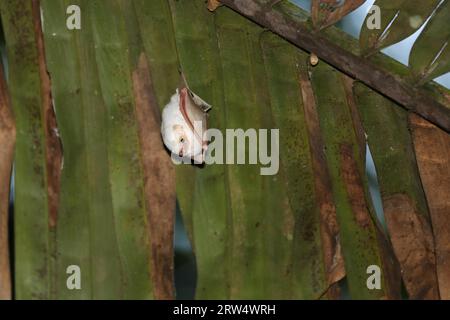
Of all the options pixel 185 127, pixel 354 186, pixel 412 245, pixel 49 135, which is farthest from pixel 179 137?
pixel 412 245

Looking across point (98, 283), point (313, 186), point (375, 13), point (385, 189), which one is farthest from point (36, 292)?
point (375, 13)

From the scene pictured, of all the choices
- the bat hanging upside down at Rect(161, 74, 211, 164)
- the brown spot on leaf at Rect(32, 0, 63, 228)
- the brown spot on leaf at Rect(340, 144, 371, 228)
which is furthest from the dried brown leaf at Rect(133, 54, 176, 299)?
the brown spot on leaf at Rect(340, 144, 371, 228)

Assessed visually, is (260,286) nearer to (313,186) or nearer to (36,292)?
(313,186)

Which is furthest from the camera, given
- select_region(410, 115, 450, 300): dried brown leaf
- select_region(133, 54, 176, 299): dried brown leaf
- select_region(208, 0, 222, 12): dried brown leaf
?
select_region(208, 0, 222, 12): dried brown leaf

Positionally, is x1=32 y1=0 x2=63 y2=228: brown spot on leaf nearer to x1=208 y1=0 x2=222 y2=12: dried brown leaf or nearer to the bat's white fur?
the bat's white fur

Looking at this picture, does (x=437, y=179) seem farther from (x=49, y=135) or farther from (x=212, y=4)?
(x=49, y=135)

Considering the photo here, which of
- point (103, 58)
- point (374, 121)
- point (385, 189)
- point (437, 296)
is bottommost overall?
point (437, 296)

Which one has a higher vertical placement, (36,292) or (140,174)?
(140,174)

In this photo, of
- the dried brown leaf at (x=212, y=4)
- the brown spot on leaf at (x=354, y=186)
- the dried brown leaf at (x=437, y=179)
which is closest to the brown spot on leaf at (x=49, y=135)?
the dried brown leaf at (x=212, y=4)
